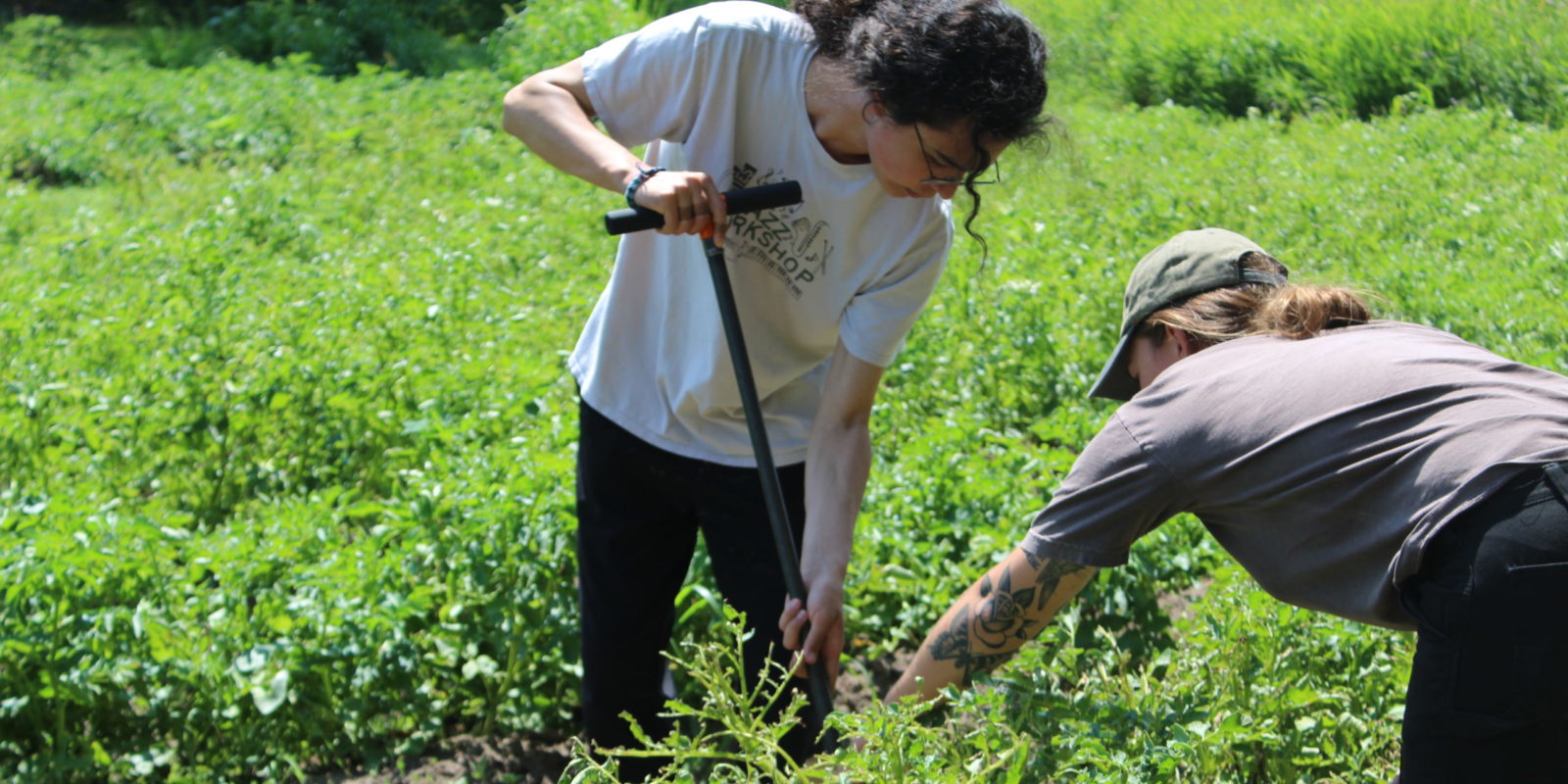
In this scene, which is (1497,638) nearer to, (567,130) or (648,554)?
(648,554)

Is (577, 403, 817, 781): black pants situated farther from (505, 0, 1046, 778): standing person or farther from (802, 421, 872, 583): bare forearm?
(802, 421, 872, 583): bare forearm

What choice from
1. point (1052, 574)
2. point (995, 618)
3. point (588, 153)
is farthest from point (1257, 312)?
point (588, 153)

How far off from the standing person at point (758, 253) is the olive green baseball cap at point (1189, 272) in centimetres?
31

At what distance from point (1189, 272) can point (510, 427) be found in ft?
8.51

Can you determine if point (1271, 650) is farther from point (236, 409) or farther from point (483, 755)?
point (236, 409)

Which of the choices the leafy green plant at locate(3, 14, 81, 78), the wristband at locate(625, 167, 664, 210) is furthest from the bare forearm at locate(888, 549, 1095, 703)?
the leafy green plant at locate(3, 14, 81, 78)

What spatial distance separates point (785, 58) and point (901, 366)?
240 centimetres

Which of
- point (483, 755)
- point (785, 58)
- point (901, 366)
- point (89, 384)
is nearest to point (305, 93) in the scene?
point (89, 384)

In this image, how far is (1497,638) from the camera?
170 cm

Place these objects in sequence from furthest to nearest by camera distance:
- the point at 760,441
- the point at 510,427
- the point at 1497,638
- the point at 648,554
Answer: the point at 510,427
the point at 648,554
the point at 760,441
the point at 1497,638

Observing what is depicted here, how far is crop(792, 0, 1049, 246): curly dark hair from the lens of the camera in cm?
210

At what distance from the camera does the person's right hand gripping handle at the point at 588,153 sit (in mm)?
Result: 2186

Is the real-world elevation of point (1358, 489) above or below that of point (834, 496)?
above

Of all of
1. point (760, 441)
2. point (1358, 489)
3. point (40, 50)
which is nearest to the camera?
point (1358, 489)
